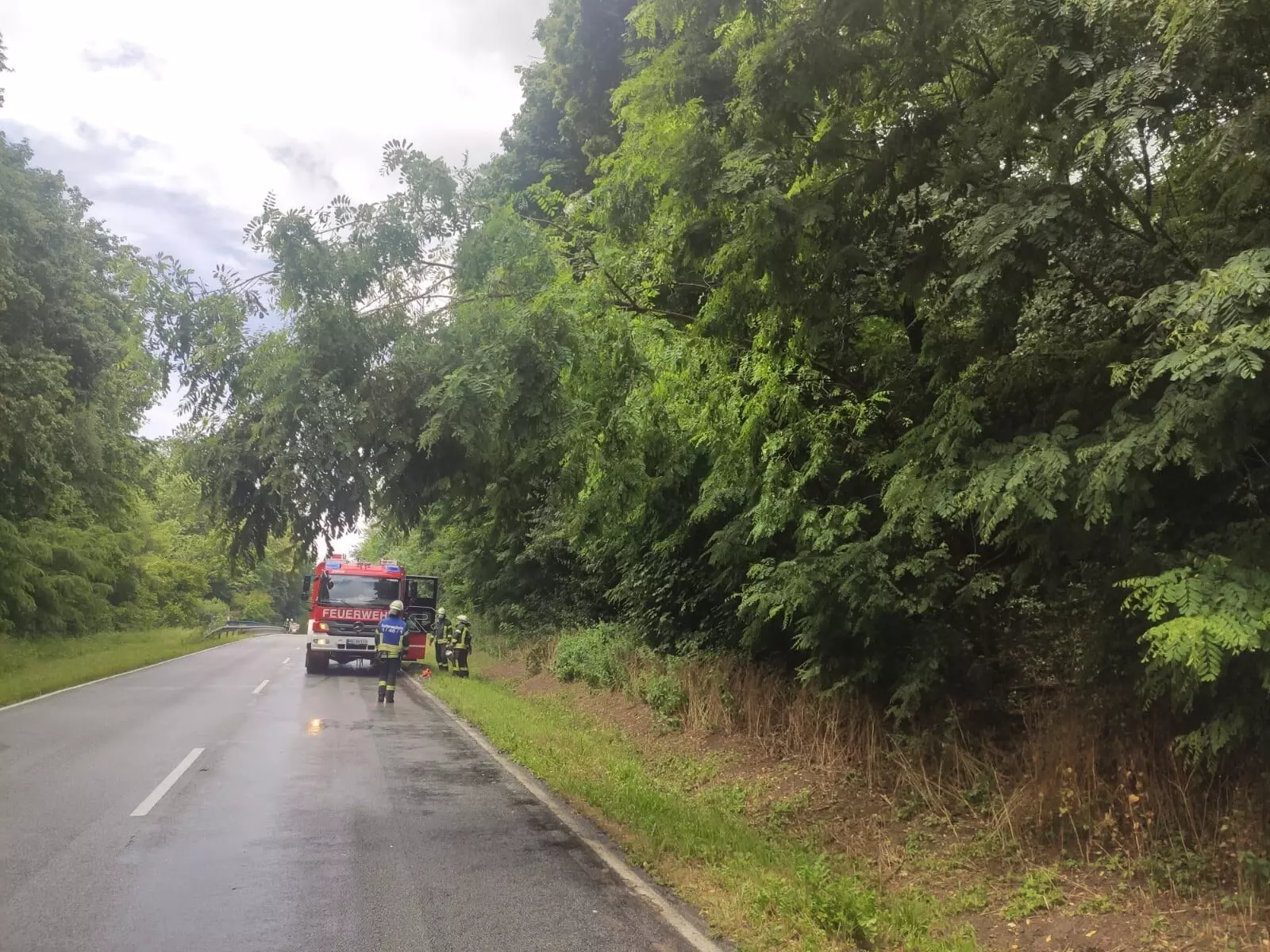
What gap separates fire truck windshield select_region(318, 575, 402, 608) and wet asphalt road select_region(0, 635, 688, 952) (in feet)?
35.5

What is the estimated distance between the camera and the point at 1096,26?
564cm

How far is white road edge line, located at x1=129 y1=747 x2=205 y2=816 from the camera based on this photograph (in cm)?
771

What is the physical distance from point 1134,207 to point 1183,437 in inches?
78.0

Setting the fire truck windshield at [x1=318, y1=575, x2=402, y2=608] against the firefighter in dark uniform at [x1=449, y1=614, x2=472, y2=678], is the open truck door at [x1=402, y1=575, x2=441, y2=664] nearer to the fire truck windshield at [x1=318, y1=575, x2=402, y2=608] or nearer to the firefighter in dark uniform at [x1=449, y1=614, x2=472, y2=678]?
the fire truck windshield at [x1=318, y1=575, x2=402, y2=608]

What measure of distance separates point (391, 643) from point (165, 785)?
691 cm

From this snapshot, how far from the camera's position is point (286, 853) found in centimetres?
659

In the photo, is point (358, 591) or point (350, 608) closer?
point (350, 608)

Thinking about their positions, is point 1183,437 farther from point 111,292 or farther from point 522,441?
point 111,292

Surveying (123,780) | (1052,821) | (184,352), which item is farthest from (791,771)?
(184,352)

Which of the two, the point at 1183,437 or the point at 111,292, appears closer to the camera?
the point at 1183,437

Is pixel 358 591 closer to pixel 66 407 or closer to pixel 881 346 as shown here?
pixel 66 407

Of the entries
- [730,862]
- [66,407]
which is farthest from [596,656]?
[66,407]

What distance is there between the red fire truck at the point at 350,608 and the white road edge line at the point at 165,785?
12.1 meters

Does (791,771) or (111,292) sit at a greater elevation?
(111,292)
